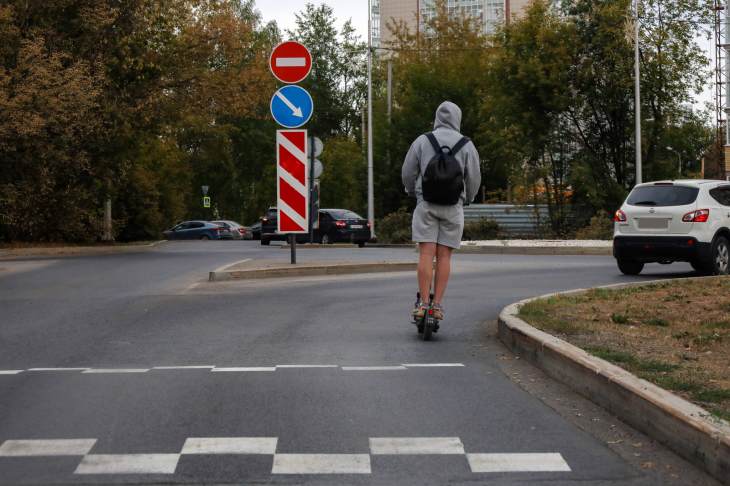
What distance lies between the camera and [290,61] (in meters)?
17.2

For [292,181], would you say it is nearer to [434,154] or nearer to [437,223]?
[437,223]

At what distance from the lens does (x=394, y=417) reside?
5883mm

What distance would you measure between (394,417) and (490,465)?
3.67 feet

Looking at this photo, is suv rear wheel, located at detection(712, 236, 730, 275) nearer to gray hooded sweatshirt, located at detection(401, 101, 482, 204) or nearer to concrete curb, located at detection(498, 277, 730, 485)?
gray hooded sweatshirt, located at detection(401, 101, 482, 204)

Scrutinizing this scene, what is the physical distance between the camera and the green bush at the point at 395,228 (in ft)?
125

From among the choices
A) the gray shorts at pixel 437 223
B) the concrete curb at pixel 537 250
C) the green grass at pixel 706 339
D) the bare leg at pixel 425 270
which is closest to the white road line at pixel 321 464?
the green grass at pixel 706 339

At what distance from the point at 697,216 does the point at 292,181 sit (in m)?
6.04

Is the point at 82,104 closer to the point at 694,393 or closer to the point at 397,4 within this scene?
the point at 694,393

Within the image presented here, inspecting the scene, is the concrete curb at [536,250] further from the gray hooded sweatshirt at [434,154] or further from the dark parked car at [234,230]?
the dark parked car at [234,230]

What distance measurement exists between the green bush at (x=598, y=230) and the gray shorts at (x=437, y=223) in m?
24.1

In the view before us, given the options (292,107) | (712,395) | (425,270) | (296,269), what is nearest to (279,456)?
(712,395)

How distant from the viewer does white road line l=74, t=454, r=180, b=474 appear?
15.5 ft

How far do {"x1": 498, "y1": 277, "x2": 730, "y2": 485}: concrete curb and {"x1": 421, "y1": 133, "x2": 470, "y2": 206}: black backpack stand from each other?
57.3 inches

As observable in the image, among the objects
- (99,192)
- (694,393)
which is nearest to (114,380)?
(694,393)
